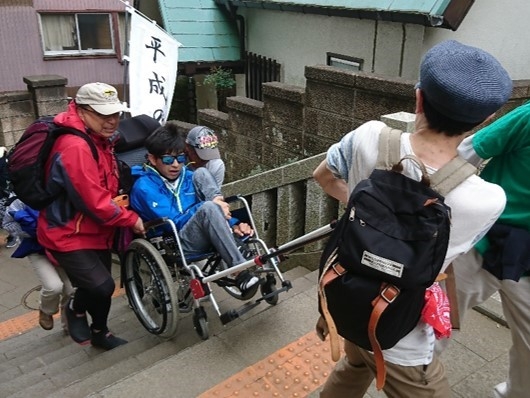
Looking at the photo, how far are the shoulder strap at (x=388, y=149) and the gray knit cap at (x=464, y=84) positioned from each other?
0.17 m

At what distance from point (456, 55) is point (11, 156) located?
8.87ft

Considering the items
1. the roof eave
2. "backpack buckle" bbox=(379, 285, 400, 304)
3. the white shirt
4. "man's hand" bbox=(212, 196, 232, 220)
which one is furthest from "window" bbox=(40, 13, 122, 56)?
"backpack buckle" bbox=(379, 285, 400, 304)

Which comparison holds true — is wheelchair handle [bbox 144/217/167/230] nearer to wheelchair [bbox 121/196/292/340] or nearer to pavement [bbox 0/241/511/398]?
wheelchair [bbox 121/196/292/340]

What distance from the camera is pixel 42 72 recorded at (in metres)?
12.2

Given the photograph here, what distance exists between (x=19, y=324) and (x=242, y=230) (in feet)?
10.8

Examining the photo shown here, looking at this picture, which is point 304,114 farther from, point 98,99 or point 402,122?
point 98,99

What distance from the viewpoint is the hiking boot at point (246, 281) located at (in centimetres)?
324

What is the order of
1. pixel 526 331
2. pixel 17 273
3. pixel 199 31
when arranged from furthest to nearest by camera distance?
pixel 199 31 < pixel 17 273 < pixel 526 331

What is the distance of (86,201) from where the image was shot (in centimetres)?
296

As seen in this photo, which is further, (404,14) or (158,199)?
(404,14)

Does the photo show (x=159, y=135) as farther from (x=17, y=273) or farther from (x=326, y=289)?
(x=17, y=273)

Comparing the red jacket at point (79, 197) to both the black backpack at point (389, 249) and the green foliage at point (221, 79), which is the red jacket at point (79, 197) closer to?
the black backpack at point (389, 249)

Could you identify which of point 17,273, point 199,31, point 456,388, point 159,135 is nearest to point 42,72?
point 199,31

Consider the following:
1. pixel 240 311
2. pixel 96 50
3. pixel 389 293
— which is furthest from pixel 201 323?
pixel 96 50
